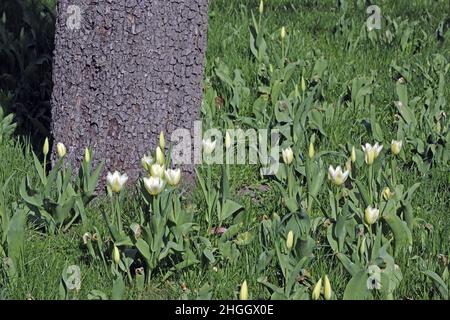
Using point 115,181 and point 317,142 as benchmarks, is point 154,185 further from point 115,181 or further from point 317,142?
point 317,142

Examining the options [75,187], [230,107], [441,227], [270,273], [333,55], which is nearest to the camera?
[270,273]

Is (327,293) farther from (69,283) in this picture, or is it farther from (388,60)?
(388,60)

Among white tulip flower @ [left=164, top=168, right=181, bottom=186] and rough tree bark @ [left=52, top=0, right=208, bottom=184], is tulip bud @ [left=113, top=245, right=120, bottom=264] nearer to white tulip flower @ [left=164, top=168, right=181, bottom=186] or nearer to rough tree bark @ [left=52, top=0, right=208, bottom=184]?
white tulip flower @ [left=164, top=168, right=181, bottom=186]

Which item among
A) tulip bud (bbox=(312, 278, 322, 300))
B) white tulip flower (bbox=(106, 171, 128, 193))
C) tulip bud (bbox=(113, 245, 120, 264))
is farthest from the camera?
white tulip flower (bbox=(106, 171, 128, 193))

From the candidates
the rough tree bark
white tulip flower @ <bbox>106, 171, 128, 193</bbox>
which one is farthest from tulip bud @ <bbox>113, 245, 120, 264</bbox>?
the rough tree bark

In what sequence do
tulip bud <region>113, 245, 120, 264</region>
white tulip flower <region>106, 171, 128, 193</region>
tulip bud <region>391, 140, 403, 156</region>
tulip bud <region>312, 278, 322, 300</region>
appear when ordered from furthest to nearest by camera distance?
tulip bud <region>391, 140, 403, 156</region> < white tulip flower <region>106, 171, 128, 193</region> < tulip bud <region>113, 245, 120, 264</region> < tulip bud <region>312, 278, 322, 300</region>

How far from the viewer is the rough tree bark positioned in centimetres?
399

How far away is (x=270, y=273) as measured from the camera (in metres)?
3.43

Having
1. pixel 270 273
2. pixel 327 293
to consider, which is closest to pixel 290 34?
pixel 270 273

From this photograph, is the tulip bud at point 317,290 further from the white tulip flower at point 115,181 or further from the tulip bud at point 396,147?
the tulip bud at point 396,147

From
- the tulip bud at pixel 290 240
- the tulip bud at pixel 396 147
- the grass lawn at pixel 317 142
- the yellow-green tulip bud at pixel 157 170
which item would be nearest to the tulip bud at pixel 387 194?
the grass lawn at pixel 317 142

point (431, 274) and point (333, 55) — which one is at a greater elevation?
point (333, 55)

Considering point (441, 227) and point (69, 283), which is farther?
point (441, 227)

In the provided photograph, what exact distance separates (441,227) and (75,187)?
156 centimetres
